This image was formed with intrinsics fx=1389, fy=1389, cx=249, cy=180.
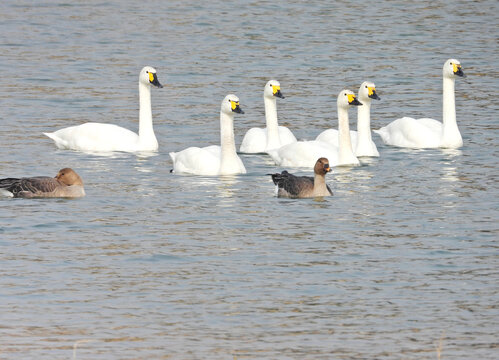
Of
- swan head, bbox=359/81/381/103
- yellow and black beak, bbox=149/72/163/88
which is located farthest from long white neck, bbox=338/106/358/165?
yellow and black beak, bbox=149/72/163/88

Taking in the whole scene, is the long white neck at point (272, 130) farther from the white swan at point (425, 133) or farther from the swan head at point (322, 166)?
the swan head at point (322, 166)

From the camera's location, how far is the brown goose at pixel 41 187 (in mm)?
15906

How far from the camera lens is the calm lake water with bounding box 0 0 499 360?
10.3 m

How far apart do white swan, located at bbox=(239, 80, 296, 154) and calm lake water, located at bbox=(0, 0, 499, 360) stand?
0.26 m

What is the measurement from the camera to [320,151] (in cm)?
1842

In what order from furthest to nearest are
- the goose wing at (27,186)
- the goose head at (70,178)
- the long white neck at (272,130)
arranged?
the long white neck at (272,130), the goose head at (70,178), the goose wing at (27,186)

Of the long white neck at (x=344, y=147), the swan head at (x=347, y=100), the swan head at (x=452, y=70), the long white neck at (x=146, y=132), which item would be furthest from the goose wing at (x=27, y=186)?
the swan head at (x=452, y=70)

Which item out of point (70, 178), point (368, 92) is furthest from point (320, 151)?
point (70, 178)

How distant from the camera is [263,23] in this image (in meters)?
33.7

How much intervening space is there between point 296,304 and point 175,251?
233cm

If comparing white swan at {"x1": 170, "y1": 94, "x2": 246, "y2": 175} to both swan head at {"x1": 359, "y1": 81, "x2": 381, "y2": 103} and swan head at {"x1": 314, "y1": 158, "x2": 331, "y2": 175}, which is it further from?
swan head at {"x1": 359, "y1": 81, "x2": 381, "y2": 103}

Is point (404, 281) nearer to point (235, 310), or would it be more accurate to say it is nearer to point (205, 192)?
point (235, 310)

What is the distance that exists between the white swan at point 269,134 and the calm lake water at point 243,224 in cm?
26

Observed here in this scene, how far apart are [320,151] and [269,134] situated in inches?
54.0
